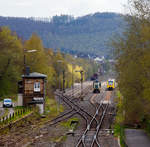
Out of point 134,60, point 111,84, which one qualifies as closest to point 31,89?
point 134,60

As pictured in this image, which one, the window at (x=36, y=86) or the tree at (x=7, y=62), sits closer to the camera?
the window at (x=36, y=86)

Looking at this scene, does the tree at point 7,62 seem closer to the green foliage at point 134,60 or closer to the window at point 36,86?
the window at point 36,86

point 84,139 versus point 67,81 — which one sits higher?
point 67,81

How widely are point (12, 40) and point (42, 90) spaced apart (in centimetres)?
2165

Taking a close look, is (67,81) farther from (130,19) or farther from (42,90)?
(130,19)

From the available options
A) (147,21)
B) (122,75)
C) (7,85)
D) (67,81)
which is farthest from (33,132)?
(67,81)

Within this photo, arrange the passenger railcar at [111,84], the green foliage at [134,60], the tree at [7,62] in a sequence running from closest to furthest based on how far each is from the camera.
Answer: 1. the green foliage at [134,60]
2. the tree at [7,62]
3. the passenger railcar at [111,84]

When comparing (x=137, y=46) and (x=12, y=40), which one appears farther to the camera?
(x=12, y=40)

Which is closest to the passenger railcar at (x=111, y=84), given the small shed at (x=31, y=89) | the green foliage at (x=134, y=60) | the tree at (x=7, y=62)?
the tree at (x=7, y=62)

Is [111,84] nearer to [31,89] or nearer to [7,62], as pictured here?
[7,62]

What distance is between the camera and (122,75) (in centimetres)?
2397

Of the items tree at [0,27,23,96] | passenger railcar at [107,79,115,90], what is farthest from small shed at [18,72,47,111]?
passenger railcar at [107,79,115,90]

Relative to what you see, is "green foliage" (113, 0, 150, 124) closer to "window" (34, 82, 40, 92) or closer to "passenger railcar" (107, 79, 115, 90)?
"window" (34, 82, 40, 92)

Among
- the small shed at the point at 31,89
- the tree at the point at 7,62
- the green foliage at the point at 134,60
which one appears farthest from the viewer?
the tree at the point at 7,62
